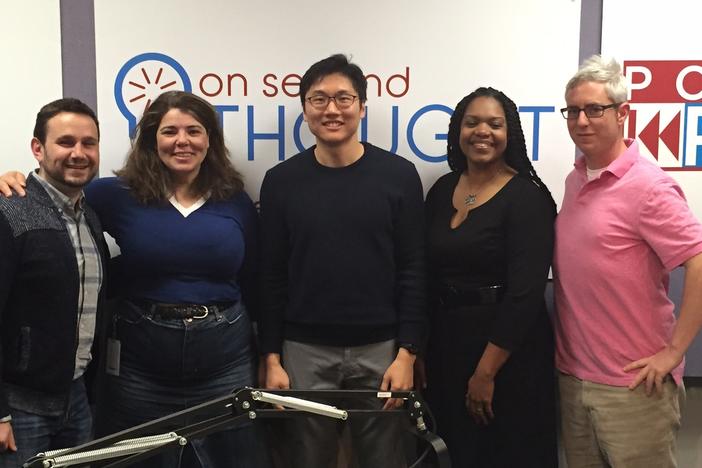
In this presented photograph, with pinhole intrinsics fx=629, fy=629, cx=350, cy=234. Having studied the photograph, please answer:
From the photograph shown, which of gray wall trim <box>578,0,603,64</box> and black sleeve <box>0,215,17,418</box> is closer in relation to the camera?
black sleeve <box>0,215,17,418</box>

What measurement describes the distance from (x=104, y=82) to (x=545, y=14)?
1.45m

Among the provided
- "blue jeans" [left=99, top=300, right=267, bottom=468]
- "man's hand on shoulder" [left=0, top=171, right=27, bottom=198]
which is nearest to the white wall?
"man's hand on shoulder" [left=0, top=171, right=27, bottom=198]

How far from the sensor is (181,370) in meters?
1.71

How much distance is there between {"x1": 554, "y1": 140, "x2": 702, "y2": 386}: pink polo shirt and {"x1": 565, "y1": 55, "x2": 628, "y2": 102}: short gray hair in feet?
0.47

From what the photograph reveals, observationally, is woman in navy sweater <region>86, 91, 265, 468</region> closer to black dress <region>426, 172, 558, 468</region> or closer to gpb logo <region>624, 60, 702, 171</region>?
black dress <region>426, 172, 558, 468</region>

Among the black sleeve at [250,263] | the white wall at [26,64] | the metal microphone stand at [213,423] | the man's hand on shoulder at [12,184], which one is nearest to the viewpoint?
the metal microphone stand at [213,423]

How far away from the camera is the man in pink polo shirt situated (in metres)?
1.54

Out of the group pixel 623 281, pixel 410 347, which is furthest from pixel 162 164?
pixel 623 281

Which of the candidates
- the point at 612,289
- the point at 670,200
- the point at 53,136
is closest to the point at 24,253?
the point at 53,136

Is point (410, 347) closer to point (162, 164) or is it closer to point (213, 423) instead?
point (213, 423)

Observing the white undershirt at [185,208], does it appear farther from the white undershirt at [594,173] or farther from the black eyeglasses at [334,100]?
the white undershirt at [594,173]

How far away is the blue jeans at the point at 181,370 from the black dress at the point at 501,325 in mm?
578

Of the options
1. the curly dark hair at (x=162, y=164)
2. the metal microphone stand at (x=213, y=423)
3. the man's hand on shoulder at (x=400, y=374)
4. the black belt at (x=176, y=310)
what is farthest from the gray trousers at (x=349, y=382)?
the curly dark hair at (x=162, y=164)

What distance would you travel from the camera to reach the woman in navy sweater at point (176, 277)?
1708 millimetres
